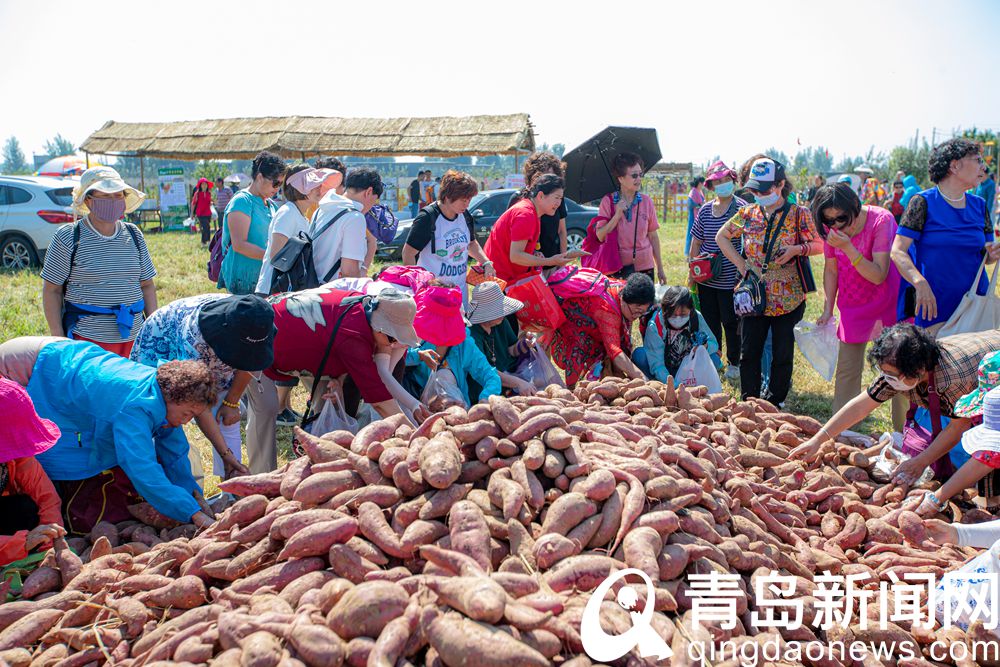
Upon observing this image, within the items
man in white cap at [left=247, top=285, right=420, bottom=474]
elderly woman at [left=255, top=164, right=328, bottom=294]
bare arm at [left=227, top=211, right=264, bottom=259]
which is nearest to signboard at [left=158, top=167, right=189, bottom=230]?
bare arm at [left=227, top=211, right=264, bottom=259]

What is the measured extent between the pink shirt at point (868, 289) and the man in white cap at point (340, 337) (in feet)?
10.2

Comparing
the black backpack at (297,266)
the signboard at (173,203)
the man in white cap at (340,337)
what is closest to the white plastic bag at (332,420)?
the man in white cap at (340,337)

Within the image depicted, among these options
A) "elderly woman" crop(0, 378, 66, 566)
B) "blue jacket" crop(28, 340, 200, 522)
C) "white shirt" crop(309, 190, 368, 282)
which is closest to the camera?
"elderly woman" crop(0, 378, 66, 566)

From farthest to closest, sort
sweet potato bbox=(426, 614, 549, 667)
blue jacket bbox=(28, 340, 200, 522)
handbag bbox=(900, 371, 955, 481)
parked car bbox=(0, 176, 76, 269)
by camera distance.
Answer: parked car bbox=(0, 176, 76, 269)
handbag bbox=(900, 371, 955, 481)
blue jacket bbox=(28, 340, 200, 522)
sweet potato bbox=(426, 614, 549, 667)

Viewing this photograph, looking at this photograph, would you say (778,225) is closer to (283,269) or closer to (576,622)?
(283,269)

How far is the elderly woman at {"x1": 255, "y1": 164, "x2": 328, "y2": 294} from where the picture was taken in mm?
4797

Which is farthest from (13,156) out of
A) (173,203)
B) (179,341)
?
(179,341)

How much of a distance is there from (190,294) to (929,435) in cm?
912

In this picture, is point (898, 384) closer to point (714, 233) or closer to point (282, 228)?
point (714, 233)

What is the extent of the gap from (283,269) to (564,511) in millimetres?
2952

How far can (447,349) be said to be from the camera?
14.3 feet

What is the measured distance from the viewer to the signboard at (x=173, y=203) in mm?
21938

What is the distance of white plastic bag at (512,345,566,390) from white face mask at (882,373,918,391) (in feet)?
6.44

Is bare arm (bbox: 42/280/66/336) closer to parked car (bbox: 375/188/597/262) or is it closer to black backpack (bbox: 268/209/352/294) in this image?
black backpack (bbox: 268/209/352/294)
